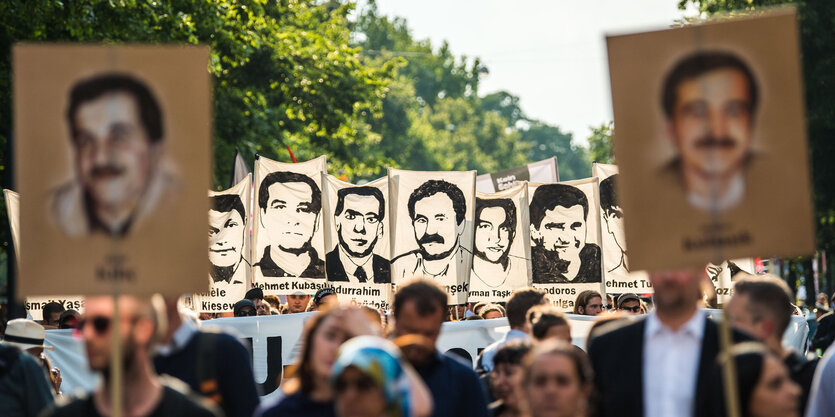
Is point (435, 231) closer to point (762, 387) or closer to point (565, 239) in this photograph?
point (565, 239)

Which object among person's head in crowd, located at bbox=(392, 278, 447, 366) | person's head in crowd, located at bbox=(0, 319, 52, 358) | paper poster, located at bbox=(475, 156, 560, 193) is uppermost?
paper poster, located at bbox=(475, 156, 560, 193)

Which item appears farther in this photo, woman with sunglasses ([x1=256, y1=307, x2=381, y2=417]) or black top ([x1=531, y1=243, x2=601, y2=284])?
black top ([x1=531, y1=243, x2=601, y2=284])

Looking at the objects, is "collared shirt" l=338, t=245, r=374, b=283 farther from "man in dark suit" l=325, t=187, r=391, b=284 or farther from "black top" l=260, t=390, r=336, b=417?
"black top" l=260, t=390, r=336, b=417

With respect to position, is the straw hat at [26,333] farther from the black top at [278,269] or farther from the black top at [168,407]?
the black top at [278,269]

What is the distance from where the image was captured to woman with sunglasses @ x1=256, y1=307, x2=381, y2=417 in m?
4.46

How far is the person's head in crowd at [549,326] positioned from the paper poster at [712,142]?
1.87 meters

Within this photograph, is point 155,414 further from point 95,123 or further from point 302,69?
point 302,69

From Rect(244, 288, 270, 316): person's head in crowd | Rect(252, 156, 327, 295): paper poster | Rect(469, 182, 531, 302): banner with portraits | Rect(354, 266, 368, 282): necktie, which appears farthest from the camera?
Rect(469, 182, 531, 302): banner with portraits

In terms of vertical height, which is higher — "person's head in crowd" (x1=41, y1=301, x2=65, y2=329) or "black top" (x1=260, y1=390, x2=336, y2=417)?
"person's head in crowd" (x1=41, y1=301, x2=65, y2=329)

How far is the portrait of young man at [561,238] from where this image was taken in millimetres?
14281

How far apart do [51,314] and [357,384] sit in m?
9.26

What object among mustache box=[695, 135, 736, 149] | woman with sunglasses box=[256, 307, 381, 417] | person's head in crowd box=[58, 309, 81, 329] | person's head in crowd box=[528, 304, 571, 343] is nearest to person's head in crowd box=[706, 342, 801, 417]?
mustache box=[695, 135, 736, 149]

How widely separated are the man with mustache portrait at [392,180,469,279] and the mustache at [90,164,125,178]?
31.9 feet

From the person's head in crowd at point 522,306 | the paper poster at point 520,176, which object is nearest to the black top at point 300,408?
the person's head in crowd at point 522,306
